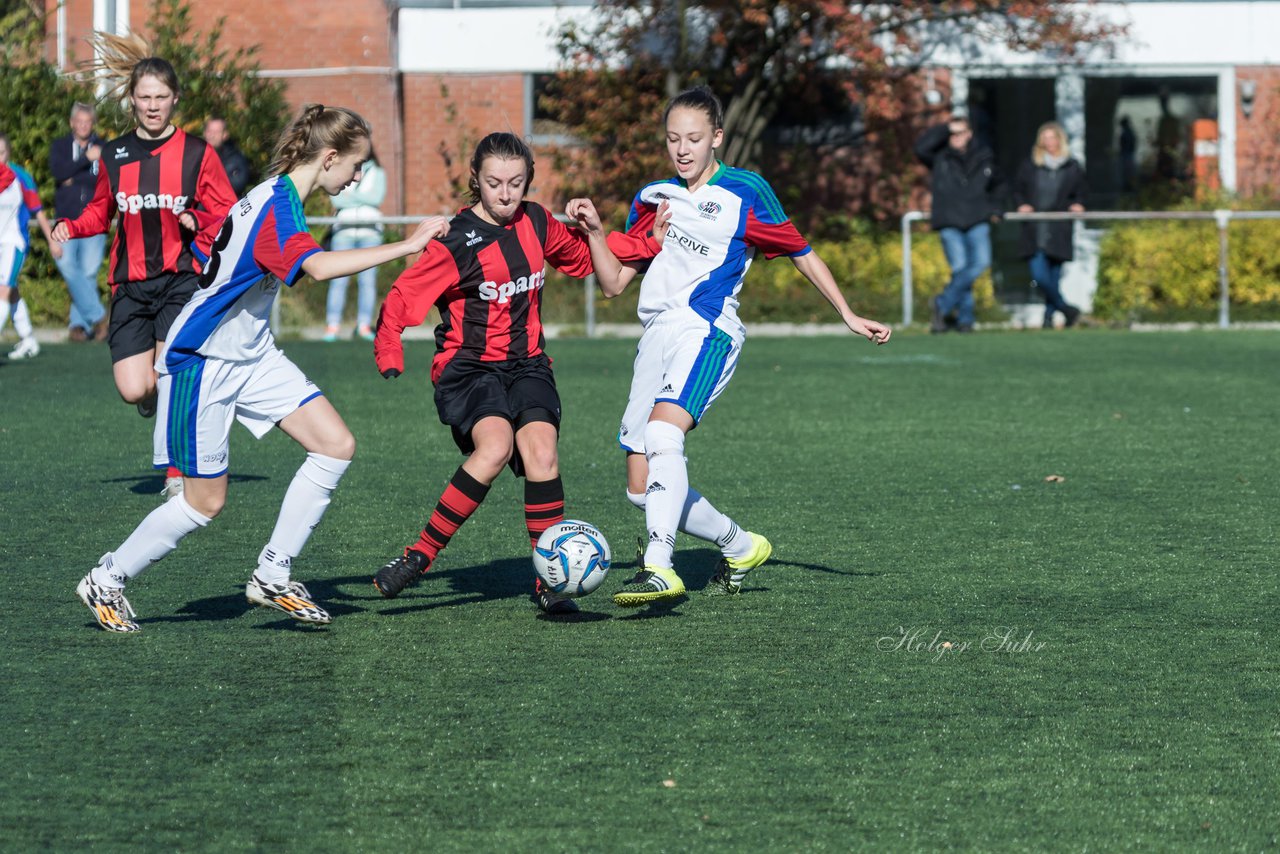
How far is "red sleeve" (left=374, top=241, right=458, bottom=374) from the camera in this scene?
603 centimetres

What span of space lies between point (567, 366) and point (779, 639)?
10211 millimetres

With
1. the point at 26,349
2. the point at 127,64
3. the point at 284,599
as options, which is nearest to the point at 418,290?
the point at 284,599

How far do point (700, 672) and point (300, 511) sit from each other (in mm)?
1490

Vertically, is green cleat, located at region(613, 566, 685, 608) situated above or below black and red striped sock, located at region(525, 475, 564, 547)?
below

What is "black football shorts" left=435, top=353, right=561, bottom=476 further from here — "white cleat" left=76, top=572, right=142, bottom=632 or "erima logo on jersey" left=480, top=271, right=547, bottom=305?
"white cleat" left=76, top=572, right=142, bottom=632

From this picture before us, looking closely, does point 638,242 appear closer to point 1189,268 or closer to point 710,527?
point 710,527

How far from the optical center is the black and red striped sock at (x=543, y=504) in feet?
21.1

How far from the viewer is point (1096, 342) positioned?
1778 cm

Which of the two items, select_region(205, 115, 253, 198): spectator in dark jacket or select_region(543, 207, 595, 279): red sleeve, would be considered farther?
select_region(205, 115, 253, 198): spectator in dark jacket

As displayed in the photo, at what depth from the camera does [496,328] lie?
635 centimetres

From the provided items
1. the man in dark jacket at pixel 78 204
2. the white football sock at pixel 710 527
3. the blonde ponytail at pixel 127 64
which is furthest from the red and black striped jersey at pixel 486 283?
the man in dark jacket at pixel 78 204

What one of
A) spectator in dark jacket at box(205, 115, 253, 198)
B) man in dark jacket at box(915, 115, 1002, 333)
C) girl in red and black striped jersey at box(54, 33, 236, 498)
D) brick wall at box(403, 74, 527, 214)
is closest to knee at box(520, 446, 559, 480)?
girl in red and black striped jersey at box(54, 33, 236, 498)

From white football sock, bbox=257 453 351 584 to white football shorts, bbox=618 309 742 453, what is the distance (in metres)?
1.06

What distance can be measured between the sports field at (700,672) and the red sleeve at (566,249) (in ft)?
3.81
